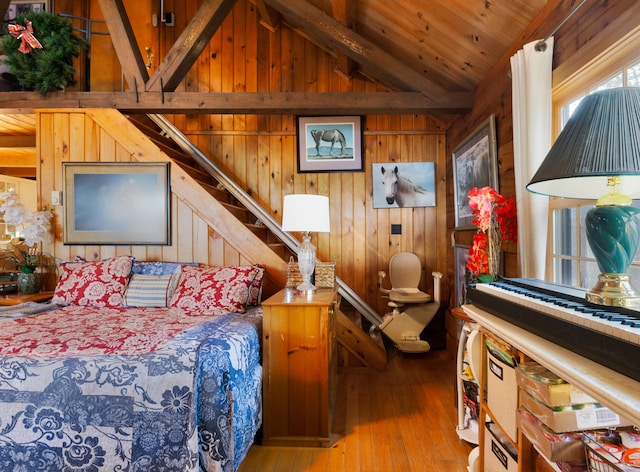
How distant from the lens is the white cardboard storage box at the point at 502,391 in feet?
3.77

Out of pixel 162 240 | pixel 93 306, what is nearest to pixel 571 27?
pixel 162 240

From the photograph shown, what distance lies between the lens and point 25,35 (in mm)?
2691

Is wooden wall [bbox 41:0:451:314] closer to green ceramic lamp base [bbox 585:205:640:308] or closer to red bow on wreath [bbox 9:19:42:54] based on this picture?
red bow on wreath [bbox 9:19:42:54]

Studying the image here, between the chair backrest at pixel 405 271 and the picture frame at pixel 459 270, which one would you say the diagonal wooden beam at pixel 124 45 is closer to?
the chair backrest at pixel 405 271

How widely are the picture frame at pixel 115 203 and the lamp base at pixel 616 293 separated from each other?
9.78ft

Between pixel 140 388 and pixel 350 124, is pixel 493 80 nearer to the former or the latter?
pixel 350 124

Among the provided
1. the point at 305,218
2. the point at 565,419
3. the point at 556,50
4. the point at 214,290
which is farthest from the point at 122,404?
the point at 556,50

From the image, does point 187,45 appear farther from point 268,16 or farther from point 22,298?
point 22,298

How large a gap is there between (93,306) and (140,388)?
54.2 inches

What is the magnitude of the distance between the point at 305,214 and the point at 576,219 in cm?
151

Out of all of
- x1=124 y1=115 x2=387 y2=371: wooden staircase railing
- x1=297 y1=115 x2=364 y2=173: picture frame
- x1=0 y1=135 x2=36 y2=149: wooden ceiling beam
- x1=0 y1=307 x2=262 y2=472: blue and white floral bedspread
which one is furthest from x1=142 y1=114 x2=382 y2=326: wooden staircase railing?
x1=0 y1=307 x2=262 y2=472: blue and white floral bedspread

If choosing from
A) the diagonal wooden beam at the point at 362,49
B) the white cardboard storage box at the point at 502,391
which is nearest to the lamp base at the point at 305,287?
the white cardboard storage box at the point at 502,391

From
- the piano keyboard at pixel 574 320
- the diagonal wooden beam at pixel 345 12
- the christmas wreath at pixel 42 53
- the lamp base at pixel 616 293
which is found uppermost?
the diagonal wooden beam at pixel 345 12

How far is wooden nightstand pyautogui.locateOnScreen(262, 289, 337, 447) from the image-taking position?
1994 millimetres
